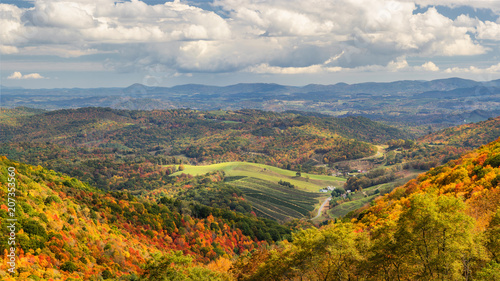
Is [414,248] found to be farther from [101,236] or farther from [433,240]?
[101,236]

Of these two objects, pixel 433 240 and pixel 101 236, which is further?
pixel 101 236

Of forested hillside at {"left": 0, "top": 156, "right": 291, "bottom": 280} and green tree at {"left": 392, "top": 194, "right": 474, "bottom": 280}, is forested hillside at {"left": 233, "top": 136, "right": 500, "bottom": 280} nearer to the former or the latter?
green tree at {"left": 392, "top": 194, "right": 474, "bottom": 280}

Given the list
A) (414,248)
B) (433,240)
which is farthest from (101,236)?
(433,240)

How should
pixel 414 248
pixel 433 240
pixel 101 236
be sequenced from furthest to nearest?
pixel 101 236 → pixel 414 248 → pixel 433 240

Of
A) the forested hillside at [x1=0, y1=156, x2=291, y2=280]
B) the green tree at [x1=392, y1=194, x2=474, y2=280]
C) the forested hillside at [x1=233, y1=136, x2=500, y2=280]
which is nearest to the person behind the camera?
the green tree at [x1=392, y1=194, x2=474, y2=280]

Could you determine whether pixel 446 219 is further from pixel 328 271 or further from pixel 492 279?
pixel 328 271

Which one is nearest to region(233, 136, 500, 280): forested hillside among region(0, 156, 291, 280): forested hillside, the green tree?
the green tree

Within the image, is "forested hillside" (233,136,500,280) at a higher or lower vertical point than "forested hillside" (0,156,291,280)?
higher

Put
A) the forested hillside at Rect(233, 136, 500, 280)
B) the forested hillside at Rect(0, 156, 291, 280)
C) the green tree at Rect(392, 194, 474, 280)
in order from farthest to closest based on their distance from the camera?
the forested hillside at Rect(0, 156, 291, 280) → the forested hillside at Rect(233, 136, 500, 280) → the green tree at Rect(392, 194, 474, 280)

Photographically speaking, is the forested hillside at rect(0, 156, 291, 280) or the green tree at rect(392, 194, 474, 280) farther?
the forested hillside at rect(0, 156, 291, 280)

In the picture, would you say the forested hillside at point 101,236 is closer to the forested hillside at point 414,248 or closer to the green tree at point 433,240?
the forested hillside at point 414,248

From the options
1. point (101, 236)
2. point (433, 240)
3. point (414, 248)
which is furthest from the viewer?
point (101, 236)
